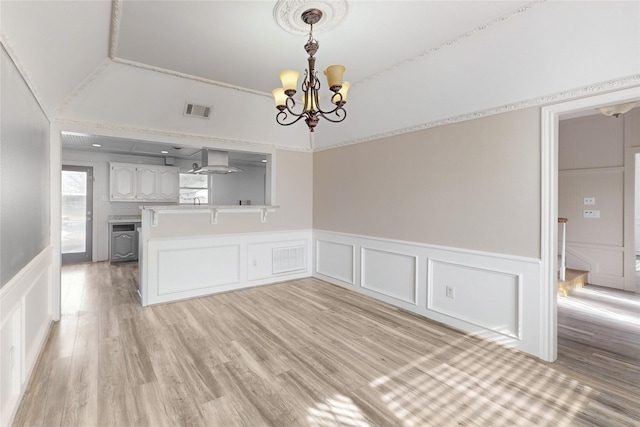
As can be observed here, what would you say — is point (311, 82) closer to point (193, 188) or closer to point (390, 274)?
point (390, 274)

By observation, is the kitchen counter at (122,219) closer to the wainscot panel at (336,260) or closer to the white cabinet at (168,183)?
the white cabinet at (168,183)

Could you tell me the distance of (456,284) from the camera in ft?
10.8

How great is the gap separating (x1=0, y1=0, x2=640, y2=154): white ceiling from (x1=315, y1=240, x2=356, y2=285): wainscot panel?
1.80 metres

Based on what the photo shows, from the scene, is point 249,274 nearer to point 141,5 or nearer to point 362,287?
point 362,287

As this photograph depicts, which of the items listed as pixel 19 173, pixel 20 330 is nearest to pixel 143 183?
pixel 19 173

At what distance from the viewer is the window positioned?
7.90 m

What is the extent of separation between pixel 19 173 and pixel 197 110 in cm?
223

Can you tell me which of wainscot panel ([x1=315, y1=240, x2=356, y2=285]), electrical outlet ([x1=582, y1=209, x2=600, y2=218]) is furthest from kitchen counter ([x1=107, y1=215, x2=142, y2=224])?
electrical outlet ([x1=582, y1=209, x2=600, y2=218])

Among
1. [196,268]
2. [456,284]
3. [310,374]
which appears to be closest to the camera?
[310,374]

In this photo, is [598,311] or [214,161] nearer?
[598,311]

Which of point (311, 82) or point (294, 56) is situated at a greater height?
point (294, 56)

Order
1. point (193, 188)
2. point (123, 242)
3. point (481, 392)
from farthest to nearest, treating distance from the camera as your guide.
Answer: point (193, 188), point (123, 242), point (481, 392)

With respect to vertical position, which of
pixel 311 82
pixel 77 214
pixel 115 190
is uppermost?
pixel 311 82

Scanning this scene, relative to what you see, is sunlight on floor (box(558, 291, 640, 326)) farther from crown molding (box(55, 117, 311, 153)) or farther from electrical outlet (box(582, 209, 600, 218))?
crown molding (box(55, 117, 311, 153))
